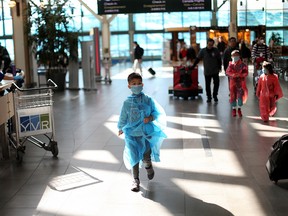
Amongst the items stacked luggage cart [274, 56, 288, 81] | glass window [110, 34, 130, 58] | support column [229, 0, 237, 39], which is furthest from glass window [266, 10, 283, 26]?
glass window [110, 34, 130, 58]

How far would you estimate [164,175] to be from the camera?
21.3 feet

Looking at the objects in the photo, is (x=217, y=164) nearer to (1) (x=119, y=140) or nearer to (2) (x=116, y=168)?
(2) (x=116, y=168)

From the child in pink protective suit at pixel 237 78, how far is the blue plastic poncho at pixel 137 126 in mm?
5162

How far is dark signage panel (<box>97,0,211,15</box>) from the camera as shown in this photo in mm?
19609

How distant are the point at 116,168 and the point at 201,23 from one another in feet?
124

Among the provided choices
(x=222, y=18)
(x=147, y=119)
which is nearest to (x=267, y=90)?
(x=147, y=119)

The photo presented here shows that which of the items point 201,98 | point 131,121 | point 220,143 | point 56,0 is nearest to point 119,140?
point 220,143

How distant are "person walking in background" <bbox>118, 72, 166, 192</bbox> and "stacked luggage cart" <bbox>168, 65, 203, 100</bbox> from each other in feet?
27.6

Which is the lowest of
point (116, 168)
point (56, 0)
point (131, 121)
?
point (116, 168)

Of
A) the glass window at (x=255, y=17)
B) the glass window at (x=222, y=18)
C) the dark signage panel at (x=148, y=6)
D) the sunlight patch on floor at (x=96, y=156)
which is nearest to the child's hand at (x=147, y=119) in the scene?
the sunlight patch on floor at (x=96, y=156)

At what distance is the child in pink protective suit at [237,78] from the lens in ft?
35.2

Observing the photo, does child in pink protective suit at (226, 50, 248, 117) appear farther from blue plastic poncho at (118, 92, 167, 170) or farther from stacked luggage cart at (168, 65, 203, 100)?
blue plastic poncho at (118, 92, 167, 170)

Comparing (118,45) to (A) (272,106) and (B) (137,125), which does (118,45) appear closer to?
(A) (272,106)

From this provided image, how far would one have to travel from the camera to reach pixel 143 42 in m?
43.9
